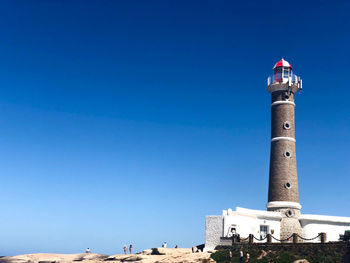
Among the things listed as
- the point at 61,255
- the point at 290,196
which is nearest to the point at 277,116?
the point at 290,196

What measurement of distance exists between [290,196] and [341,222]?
234 inches

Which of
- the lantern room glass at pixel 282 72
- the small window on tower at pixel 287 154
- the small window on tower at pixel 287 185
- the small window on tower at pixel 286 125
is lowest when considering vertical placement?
the small window on tower at pixel 287 185

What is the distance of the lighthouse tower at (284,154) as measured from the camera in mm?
48188

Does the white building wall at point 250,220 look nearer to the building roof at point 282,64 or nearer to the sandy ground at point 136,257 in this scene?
the sandy ground at point 136,257

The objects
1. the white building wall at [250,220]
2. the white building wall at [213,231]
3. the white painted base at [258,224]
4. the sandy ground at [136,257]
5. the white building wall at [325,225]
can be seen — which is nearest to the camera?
the sandy ground at [136,257]

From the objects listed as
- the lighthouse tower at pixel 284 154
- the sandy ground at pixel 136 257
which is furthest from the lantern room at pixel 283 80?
the sandy ground at pixel 136 257

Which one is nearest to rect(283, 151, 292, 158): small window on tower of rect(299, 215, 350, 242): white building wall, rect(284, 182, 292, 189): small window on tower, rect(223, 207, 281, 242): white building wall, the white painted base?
rect(284, 182, 292, 189): small window on tower

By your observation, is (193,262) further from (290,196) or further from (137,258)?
(290,196)

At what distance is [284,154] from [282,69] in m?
10.9

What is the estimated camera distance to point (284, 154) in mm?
49750

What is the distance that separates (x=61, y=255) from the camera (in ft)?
174

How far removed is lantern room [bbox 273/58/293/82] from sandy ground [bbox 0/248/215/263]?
2368 cm

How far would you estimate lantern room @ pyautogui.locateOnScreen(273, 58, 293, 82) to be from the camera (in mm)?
52844

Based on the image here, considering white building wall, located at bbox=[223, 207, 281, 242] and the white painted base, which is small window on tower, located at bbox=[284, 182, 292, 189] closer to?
the white painted base
